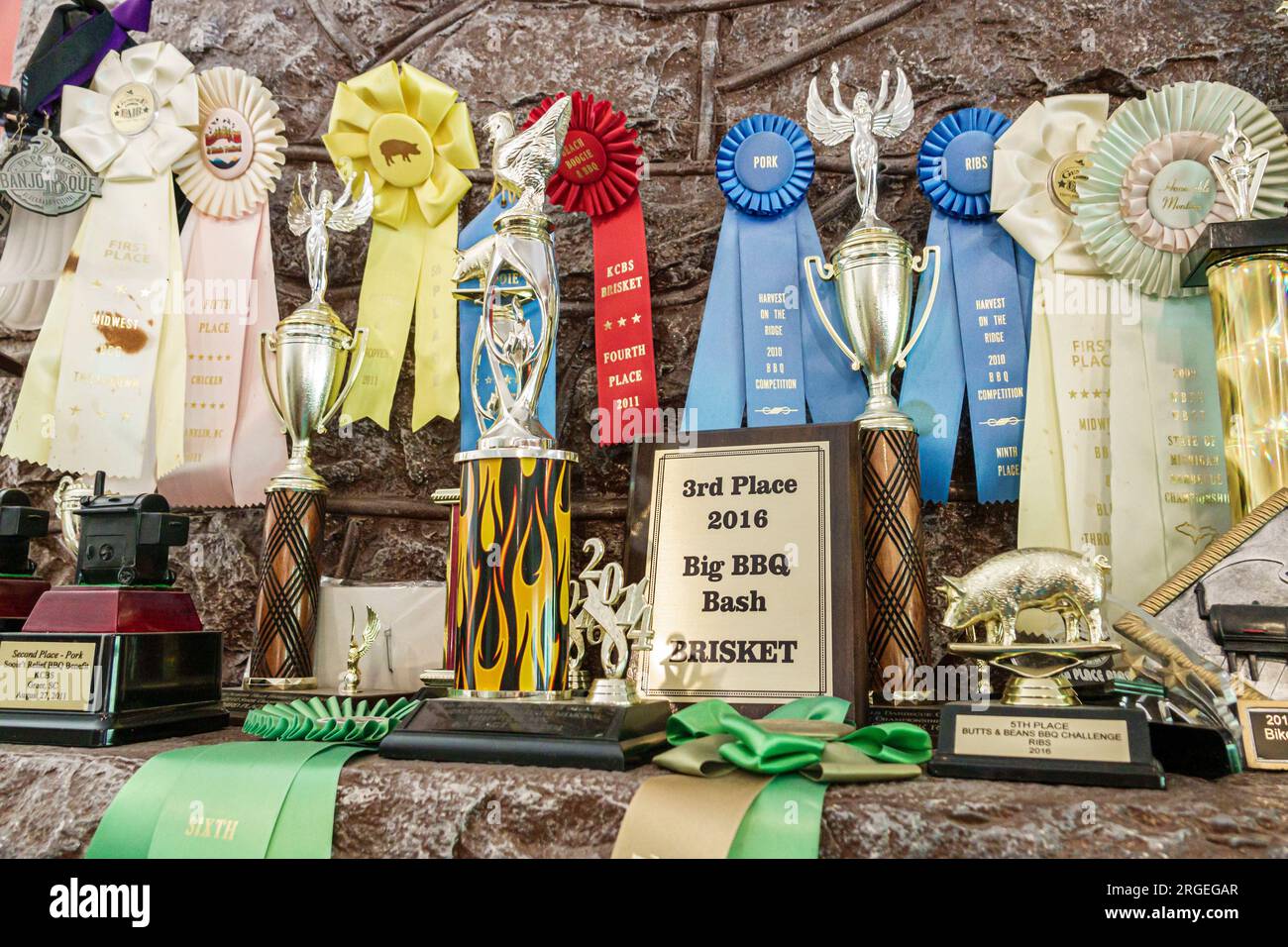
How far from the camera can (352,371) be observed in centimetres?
148

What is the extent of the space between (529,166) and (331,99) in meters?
0.86

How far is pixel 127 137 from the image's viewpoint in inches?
63.4

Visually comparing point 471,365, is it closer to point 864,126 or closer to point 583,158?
point 583,158

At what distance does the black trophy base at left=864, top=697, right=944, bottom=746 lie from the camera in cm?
102

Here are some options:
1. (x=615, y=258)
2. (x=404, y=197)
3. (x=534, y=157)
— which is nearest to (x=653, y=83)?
(x=615, y=258)

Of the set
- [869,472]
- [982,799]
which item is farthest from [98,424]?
[982,799]

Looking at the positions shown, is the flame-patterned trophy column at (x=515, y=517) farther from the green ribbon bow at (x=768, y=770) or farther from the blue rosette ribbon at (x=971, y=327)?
the blue rosette ribbon at (x=971, y=327)

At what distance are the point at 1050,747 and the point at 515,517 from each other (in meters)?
0.57

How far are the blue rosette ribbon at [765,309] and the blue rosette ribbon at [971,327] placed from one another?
0.38ft

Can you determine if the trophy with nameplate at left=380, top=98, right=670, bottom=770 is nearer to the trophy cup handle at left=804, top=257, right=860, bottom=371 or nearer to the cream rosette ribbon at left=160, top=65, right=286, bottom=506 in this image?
the trophy cup handle at left=804, top=257, right=860, bottom=371

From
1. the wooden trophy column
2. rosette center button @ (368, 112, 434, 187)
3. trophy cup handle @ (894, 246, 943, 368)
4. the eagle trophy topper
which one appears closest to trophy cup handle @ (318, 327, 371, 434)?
the wooden trophy column

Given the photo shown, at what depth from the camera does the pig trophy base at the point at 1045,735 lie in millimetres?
773

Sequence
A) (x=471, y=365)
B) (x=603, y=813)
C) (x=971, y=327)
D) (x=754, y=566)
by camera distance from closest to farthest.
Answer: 1. (x=603, y=813)
2. (x=754, y=566)
3. (x=971, y=327)
4. (x=471, y=365)
